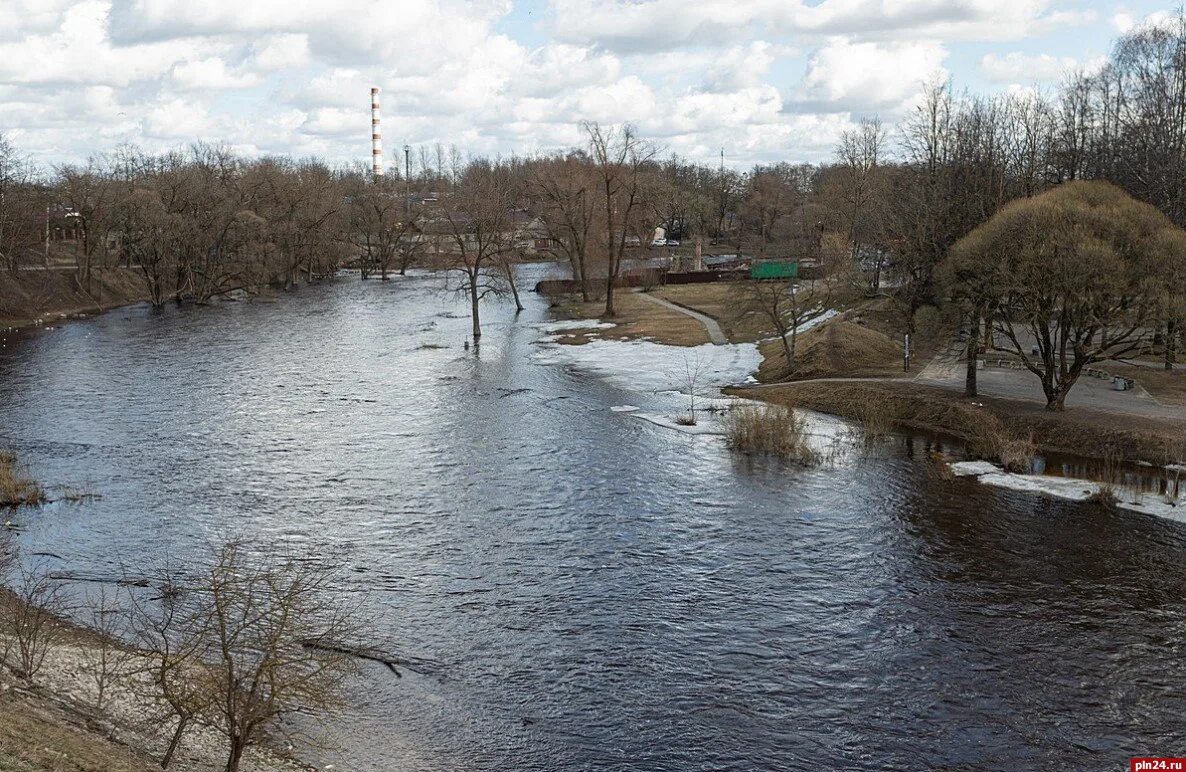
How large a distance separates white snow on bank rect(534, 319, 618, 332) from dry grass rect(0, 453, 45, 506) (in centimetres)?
3872

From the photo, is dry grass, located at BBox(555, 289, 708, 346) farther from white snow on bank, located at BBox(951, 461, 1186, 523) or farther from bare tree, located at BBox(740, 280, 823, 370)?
white snow on bank, located at BBox(951, 461, 1186, 523)

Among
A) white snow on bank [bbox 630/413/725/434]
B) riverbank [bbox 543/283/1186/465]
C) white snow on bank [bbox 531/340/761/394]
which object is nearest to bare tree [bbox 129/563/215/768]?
white snow on bank [bbox 630/413/725/434]

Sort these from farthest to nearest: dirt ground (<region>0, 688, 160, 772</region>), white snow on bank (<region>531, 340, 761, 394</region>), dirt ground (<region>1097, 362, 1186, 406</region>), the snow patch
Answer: white snow on bank (<region>531, 340, 761, 394</region>) → dirt ground (<region>1097, 362, 1186, 406</region>) → the snow patch → dirt ground (<region>0, 688, 160, 772</region>)

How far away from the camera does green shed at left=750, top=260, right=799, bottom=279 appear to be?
8075 centimetres

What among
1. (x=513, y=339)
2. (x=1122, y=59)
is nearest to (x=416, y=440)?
(x=513, y=339)

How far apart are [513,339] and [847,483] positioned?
33.8 m

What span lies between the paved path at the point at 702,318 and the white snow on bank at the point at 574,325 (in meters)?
6.14

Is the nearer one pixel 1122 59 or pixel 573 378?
pixel 573 378

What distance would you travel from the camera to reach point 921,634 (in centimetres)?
2092

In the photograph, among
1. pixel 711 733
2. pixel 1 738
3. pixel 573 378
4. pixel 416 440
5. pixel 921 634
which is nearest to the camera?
pixel 1 738

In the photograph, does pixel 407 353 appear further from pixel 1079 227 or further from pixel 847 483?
pixel 1079 227

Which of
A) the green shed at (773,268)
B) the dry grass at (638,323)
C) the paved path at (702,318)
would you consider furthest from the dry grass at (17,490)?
the green shed at (773,268)

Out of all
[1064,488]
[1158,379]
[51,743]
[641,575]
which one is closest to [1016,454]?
[1064,488]

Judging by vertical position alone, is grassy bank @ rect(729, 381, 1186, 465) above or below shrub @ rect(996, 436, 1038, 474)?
above
